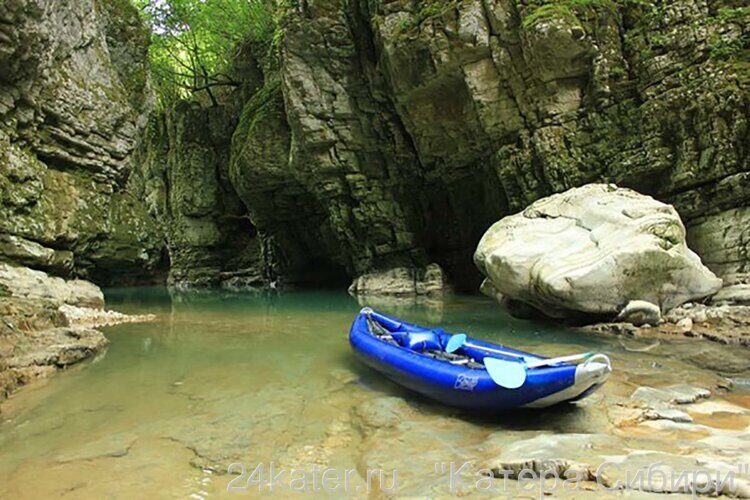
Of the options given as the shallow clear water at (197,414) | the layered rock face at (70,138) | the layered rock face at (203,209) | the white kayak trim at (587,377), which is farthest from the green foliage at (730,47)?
A: the layered rock face at (203,209)

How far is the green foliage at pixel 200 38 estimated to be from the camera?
2230 cm

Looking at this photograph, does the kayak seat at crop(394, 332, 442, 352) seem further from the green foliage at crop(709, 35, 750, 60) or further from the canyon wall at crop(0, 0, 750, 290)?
the green foliage at crop(709, 35, 750, 60)

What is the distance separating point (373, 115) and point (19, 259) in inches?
429

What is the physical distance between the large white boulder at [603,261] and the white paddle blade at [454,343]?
3065 mm

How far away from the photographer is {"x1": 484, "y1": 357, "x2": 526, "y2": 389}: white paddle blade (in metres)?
3.78

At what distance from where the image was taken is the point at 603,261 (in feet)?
24.8

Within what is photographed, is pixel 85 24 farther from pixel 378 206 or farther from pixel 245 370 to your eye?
pixel 245 370

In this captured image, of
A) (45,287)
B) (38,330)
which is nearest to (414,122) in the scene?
(45,287)

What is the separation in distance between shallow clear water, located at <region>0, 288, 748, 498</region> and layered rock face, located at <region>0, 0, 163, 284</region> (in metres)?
4.40

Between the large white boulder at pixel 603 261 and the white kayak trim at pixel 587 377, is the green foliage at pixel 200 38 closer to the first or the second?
the large white boulder at pixel 603 261

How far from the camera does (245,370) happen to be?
20.2 ft

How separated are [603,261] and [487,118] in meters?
6.84

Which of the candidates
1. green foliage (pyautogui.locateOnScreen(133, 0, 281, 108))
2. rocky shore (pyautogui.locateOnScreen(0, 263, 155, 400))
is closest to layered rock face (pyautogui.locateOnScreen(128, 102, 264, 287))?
green foliage (pyautogui.locateOnScreen(133, 0, 281, 108))

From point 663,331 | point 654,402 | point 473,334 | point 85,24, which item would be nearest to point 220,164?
point 85,24
